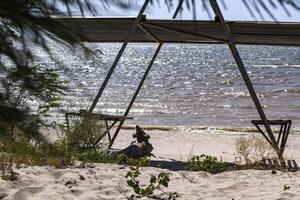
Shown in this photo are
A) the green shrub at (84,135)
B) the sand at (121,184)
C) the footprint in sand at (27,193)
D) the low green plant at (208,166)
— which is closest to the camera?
the footprint in sand at (27,193)

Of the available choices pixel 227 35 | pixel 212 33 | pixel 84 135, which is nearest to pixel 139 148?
pixel 84 135

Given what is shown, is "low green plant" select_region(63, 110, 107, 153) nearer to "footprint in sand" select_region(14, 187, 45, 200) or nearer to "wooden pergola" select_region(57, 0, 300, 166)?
"wooden pergola" select_region(57, 0, 300, 166)

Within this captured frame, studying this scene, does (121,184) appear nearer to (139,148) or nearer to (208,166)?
(208,166)

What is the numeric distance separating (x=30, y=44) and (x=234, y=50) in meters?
6.25

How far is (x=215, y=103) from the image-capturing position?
25.6m

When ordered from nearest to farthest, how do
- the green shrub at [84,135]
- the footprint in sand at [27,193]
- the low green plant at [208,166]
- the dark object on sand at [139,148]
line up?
the footprint in sand at [27,193] < the low green plant at [208,166] < the green shrub at [84,135] < the dark object on sand at [139,148]

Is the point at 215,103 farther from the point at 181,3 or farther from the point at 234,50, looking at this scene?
the point at 181,3

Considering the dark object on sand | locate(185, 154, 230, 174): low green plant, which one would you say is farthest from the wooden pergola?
the dark object on sand

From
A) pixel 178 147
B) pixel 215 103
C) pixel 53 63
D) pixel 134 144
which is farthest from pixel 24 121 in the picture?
pixel 215 103

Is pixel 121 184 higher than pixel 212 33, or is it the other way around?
pixel 212 33

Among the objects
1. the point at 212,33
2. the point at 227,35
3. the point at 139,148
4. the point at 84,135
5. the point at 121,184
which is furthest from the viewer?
the point at 139,148

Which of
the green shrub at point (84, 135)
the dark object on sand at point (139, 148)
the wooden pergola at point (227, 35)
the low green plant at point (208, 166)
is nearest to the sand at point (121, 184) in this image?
the low green plant at point (208, 166)

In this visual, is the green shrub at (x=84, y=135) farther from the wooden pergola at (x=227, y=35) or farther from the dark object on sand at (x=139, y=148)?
the dark object on sand at (x=139, y=148)

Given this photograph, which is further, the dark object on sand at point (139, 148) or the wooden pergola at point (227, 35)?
the dark object on sand at point (139, 148)
